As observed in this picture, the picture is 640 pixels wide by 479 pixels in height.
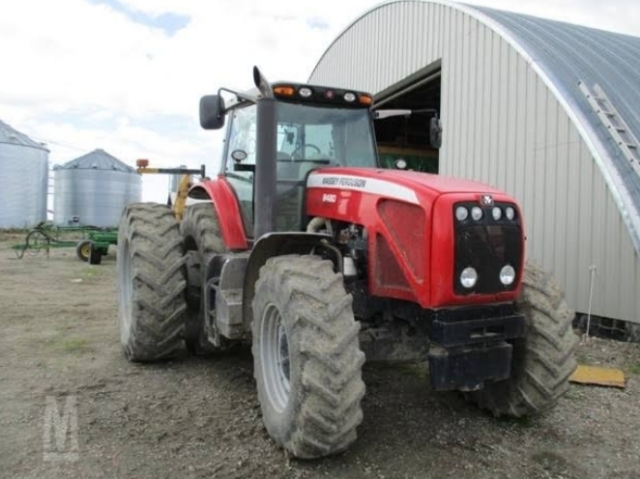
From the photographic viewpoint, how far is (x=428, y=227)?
139 inches

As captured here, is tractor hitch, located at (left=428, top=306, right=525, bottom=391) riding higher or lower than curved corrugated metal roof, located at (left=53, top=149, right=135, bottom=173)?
lower

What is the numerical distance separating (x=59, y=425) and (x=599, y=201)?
6096 millimetres

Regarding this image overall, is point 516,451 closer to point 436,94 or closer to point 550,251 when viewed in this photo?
point 550,251

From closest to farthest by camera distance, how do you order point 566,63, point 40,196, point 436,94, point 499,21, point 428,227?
point 428,227, point 566,63, point 499,21, point 436,94, point 40,196

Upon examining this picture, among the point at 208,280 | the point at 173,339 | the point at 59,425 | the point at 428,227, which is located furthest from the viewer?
the point at 173,339

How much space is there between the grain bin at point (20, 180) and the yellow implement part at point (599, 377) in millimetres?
25596

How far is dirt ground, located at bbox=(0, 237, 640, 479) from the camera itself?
3.66 meters

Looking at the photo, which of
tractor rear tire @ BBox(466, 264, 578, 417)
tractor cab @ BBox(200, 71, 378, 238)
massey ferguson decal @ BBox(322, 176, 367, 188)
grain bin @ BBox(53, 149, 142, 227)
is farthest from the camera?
grain bin @ BBox(53, 149, 142, 227)

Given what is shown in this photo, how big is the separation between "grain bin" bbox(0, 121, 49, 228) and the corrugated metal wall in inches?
808

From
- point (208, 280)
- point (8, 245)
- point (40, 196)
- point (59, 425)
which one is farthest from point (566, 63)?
point (40, 196)

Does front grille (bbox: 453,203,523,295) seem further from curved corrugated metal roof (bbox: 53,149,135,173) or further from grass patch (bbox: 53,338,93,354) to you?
curved corrugated metal roof (bbox: 53,149,135,173)

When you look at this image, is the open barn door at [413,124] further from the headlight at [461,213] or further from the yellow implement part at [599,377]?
the yellow implement part at [599,377]

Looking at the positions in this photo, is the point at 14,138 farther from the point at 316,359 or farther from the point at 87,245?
the point at 316,359

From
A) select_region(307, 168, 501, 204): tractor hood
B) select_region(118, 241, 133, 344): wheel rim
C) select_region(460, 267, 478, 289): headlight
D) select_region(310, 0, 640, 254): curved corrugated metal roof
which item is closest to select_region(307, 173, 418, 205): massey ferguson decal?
select_region(307, 168, 501, 204): tractor hood
